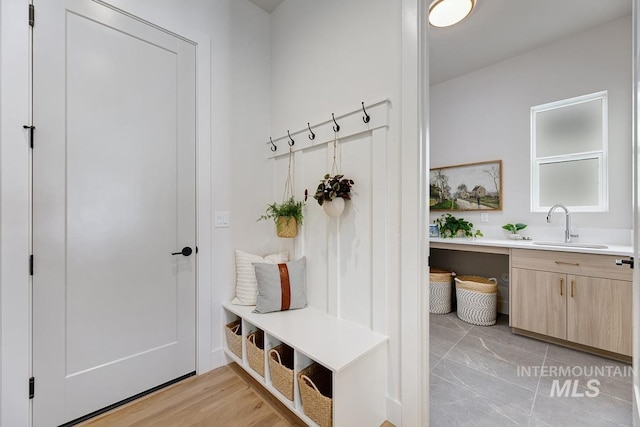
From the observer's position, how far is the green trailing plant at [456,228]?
314cm

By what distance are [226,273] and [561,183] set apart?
332 centimetres

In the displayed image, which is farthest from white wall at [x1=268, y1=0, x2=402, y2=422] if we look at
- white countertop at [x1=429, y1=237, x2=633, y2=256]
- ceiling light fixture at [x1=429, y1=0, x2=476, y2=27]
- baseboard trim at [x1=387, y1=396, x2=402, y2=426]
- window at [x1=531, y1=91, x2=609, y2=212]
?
window at [x1=531, y1=91, x2=609, y2=212]

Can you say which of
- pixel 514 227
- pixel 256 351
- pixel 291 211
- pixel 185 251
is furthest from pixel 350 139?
pixel 514 227

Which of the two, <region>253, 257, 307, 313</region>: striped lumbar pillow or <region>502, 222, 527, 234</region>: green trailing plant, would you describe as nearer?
<region>253, 257, 307, 313</region>: striped lumbar pillow

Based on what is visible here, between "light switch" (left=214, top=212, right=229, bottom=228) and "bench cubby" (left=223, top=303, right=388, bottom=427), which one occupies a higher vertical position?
"light switch" (left=214, top=212, right=229, bottom=228)

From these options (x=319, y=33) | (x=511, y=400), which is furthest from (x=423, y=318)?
(x=319, y=33)

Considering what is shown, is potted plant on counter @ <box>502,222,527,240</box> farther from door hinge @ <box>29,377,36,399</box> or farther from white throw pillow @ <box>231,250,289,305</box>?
door hinge @ <box>29,377,36,399</box>

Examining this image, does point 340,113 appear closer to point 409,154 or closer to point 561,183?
point 409,154

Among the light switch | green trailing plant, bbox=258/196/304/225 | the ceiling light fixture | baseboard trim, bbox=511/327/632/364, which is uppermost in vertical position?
the ceiling light fixture

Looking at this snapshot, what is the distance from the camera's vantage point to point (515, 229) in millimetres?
2820

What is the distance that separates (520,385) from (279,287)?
172 cm

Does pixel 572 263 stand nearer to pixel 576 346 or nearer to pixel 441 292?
pixel 576 346

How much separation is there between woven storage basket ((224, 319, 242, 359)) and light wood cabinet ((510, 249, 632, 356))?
2394 millimetres

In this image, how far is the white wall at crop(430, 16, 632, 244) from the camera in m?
2.32
